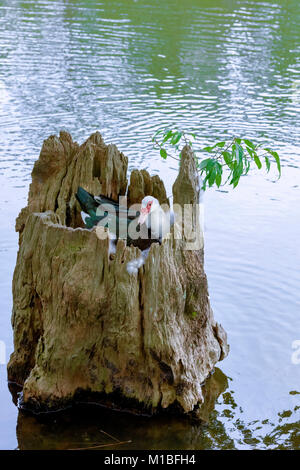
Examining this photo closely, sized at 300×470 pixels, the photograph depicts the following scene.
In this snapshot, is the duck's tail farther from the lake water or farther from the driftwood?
the lake water

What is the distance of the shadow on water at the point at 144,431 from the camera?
4.22 metres

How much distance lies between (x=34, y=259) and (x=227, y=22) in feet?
59.6

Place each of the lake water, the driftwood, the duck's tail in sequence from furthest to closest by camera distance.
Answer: the duck's tail
the lake water
the driftwood

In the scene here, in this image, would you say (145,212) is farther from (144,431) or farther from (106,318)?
(144,431)

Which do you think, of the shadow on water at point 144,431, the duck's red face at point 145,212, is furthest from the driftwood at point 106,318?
the duck's red face at point 145,212

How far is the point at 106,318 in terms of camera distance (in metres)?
4.28

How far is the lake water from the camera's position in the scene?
14.6 feet

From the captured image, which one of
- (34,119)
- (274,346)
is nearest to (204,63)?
(34,119)

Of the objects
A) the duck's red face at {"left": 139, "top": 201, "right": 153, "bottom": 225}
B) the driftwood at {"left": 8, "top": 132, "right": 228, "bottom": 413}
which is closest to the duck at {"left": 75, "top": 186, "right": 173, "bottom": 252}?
the duck's red face at {"left": 139, "top": 201, "right": 153, "bottom": 225}

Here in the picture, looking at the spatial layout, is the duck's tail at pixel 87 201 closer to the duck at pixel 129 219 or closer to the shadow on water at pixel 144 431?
the duck at pixel 129 219

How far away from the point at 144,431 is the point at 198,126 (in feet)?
24.7

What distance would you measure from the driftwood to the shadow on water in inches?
3.6

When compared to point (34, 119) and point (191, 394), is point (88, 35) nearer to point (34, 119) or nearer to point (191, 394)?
point (34, 119)

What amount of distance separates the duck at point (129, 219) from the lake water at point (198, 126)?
123cm
